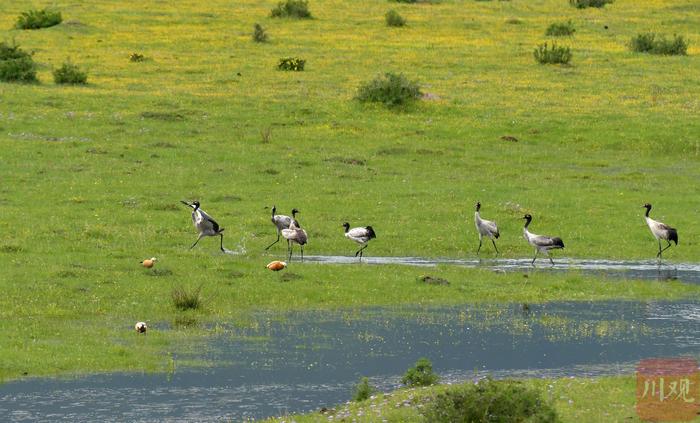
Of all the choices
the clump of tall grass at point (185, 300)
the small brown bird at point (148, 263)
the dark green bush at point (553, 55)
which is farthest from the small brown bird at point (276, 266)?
the dark green bush at point (553, 55)

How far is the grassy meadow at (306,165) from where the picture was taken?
24625 mm

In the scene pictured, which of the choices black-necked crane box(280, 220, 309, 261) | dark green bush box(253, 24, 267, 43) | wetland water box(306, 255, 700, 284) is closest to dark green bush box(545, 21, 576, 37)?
dark green bush box(253, 24, 267, 43)

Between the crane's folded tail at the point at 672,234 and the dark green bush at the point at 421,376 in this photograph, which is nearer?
the dark green bush at the point at 421,376

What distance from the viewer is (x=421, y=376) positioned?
695 inches

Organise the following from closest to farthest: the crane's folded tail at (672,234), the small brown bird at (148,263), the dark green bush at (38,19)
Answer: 1. the small brown bird at (148,263)
2. the crane's folded tail at (672,234)
3. the dark green bush at (38,19)

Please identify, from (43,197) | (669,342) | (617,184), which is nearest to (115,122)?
(43,197)

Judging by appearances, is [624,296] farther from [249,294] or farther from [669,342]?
[249,294]

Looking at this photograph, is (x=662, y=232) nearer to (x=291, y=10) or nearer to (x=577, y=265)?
(x=577, y=265)

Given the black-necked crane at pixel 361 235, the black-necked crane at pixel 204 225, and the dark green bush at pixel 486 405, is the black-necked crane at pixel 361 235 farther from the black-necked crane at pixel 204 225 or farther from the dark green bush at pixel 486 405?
the dark green bush at pixel 486 405

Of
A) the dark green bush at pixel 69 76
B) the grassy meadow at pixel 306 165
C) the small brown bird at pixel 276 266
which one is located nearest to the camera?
the grassy meadow at pixel 306 165

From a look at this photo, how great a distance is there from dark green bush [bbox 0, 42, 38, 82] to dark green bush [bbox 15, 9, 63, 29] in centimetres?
1525

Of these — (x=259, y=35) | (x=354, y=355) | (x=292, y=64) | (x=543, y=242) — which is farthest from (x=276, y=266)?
(x=259, y=35)

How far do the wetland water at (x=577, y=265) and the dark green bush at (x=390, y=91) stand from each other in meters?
19.5

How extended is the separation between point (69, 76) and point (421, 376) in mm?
37638
